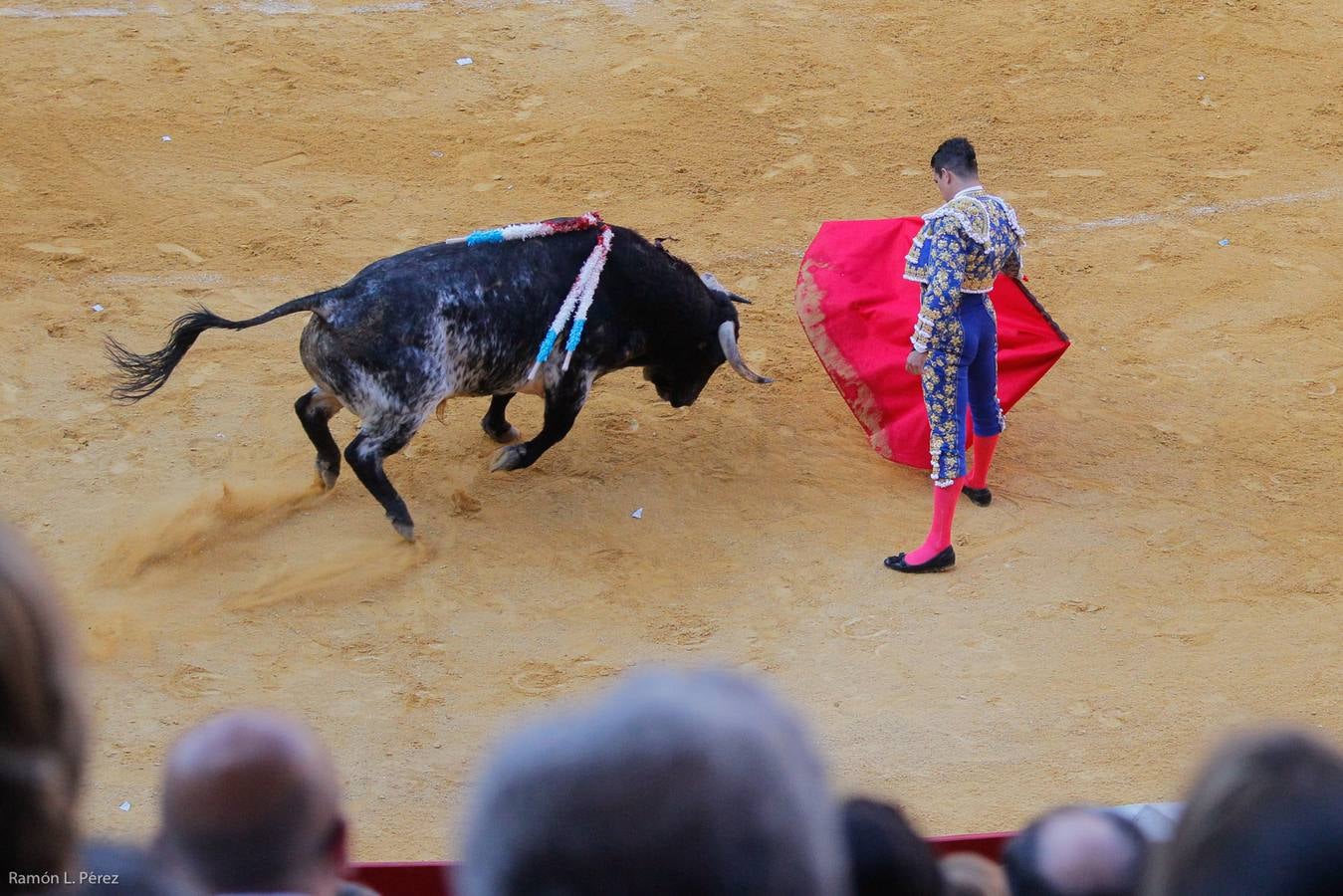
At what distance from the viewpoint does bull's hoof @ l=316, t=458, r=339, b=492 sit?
21.4 feet

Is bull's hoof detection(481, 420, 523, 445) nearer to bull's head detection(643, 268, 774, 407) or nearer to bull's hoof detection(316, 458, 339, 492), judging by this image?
bull's head detection(643, 268, 774, 407)

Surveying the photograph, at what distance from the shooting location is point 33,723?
133 centimetres

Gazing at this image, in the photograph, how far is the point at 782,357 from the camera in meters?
8.02

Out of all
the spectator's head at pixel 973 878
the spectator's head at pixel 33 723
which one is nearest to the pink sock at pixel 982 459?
the spectator's head at pixel 973 878

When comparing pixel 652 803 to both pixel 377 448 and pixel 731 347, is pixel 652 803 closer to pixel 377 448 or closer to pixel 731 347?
pixel 377 448

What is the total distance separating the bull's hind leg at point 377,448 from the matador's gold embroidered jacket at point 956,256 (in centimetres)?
223

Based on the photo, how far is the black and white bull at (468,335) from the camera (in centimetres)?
593

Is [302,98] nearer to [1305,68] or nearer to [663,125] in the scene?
[663,125]

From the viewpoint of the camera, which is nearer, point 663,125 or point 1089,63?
point 663,125

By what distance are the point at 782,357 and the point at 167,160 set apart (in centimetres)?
426

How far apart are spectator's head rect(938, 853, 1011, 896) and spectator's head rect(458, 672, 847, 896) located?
85 centimetres

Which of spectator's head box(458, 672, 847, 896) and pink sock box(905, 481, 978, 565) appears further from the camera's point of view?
pink sock box(905, 481, 978, 565)

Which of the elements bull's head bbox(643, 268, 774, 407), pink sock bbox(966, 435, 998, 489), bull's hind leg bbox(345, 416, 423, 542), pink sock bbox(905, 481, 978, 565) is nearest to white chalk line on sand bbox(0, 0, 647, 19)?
bull's head bbox(643, 268, 774, 407)

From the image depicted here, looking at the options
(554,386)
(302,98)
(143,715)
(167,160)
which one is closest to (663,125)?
(302,98)
